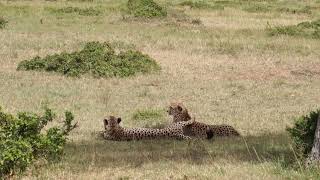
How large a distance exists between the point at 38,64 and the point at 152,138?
662 centimetres

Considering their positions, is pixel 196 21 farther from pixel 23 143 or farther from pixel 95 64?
pixel 23 143

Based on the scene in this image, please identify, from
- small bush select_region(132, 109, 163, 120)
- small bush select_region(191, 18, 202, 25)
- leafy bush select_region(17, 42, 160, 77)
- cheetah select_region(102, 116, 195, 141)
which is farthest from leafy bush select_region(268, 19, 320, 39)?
cheetah select_region(102, 116, 195, 141)

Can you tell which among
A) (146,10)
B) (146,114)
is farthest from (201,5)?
(146,114)

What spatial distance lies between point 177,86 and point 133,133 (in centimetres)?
480

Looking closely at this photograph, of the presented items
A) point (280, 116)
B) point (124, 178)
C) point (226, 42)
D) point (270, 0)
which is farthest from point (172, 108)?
point (270, 0)

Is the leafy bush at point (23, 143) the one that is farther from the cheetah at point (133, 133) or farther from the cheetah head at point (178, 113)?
the cheetah head at point (178, 113)

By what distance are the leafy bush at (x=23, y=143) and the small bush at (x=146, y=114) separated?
3668 millimetres

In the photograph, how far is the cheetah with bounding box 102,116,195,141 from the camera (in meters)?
9.56

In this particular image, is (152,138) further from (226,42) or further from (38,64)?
(226,42)

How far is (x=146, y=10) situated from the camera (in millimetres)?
25547

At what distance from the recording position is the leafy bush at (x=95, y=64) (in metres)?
15.2

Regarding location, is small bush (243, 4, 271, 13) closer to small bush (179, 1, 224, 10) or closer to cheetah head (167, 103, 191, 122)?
small bush (179, 1, 224, 10)

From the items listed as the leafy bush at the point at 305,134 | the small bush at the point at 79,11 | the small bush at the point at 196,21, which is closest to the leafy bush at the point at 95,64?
the leafy bush at the point at 305,134

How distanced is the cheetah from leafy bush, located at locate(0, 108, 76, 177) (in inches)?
83.9
